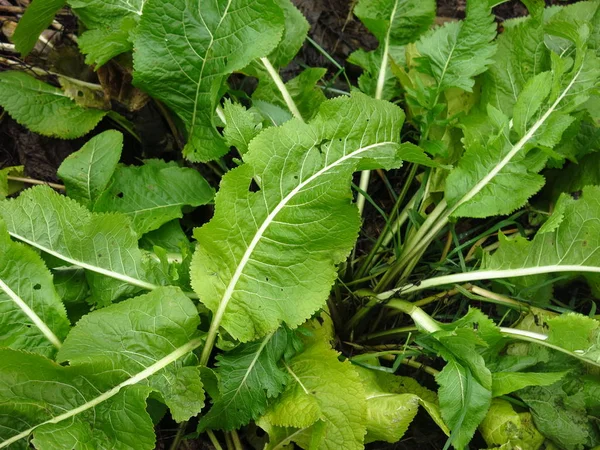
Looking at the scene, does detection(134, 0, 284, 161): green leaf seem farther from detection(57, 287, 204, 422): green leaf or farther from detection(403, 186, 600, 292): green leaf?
detection(403, 186, 600, 292): green leaf

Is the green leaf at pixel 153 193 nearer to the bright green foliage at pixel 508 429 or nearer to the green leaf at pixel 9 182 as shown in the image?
the green leaf at pixel 9 182

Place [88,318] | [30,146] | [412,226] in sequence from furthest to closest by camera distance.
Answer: [30,146], [412,226], [88,318]

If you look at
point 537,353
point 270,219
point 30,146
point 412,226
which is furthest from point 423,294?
point 30,146

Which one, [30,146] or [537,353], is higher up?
[30,146]

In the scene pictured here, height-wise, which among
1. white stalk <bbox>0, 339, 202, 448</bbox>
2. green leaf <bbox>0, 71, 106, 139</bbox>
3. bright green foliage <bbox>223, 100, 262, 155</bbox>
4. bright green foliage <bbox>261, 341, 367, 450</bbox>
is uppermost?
bright green foliage <bbox>223, 100, 262, 155</bbox>

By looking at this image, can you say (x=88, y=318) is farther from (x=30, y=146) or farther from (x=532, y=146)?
(x=532, y=146)

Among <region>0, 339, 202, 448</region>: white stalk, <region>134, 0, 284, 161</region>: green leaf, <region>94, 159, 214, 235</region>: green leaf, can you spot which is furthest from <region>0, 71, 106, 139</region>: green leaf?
<region>0, 339, 202, 448</region>: white stalk

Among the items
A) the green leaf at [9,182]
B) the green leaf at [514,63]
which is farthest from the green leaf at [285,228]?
the green leaf at [9,182]
